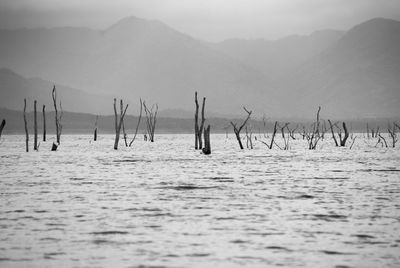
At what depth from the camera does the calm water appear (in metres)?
8.43

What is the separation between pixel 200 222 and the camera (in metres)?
11.2

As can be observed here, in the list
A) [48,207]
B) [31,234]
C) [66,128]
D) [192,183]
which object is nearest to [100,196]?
[48,207]

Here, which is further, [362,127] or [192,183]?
[362,127]

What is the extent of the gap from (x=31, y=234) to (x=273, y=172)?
13997mm

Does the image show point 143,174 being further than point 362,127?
No

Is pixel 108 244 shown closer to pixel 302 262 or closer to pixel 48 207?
pixel 302 262

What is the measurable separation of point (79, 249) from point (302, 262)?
10.0ft

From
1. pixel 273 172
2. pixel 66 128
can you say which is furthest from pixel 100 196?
pixel 66 128

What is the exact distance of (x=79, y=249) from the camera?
8938 millimetres

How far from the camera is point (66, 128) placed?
130875 mm

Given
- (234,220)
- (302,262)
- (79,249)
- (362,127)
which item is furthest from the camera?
(362,127)

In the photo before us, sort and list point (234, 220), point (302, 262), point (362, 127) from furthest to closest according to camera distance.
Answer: point (362, 127) < point (234, 220) < point (302, 262)

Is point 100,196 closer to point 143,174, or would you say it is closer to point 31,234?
point 31,234

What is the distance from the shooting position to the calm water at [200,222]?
27.7 ft
